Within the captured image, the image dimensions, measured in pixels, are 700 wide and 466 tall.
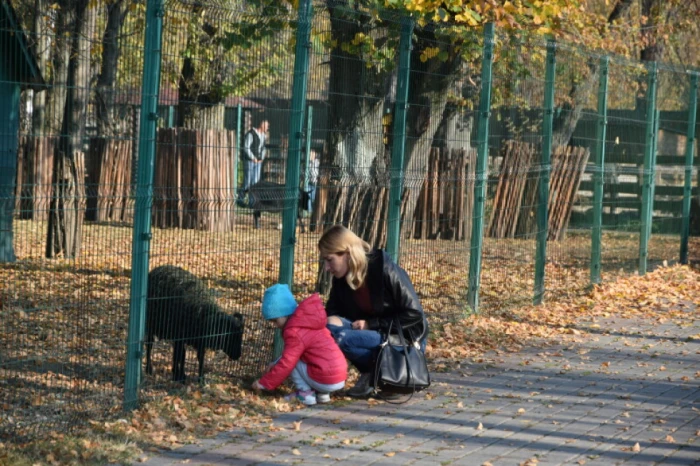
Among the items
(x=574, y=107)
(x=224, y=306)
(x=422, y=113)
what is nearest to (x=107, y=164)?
(x=574, y=107)

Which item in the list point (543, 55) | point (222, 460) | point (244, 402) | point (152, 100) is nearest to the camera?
point (222, 460)

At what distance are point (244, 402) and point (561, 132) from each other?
7.37 metres

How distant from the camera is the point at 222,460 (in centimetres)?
583

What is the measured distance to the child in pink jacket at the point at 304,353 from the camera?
7082mm

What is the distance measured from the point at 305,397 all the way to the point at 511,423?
56.4 inches

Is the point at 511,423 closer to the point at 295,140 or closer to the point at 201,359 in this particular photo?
the point at 201,359

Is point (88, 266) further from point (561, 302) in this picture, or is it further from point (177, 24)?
point (561, 302)

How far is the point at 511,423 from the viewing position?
692cm

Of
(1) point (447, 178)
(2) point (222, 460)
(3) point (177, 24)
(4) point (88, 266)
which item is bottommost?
(2) point (222, 460)

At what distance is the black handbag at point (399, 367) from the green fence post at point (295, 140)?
3.40 feet

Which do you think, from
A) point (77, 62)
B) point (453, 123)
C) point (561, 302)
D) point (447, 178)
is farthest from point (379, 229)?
point (77, 62)

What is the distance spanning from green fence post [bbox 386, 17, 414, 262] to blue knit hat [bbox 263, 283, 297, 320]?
2191mm

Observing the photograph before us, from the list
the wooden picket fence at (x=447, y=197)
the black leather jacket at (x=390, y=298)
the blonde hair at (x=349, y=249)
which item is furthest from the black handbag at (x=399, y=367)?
the wooden picket fence at (x=447, y=197)

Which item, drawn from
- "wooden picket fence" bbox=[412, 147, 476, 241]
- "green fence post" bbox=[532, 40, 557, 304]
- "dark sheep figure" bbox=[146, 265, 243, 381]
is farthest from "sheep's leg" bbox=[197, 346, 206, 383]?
"green fence post" bbox=[532, 40, 557, 304]
